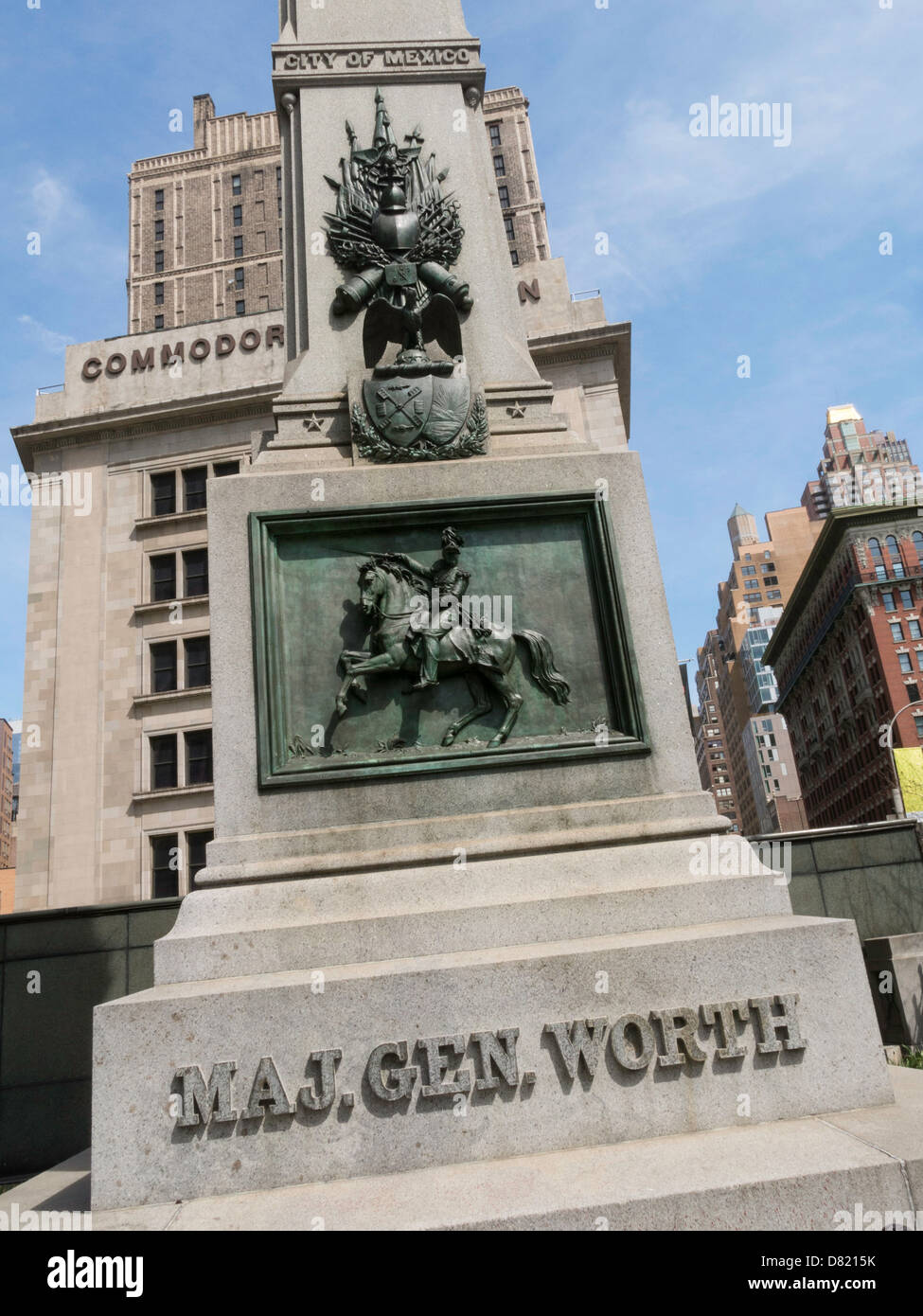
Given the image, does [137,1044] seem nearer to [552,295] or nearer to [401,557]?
[401,557]

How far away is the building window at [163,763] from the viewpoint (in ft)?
109

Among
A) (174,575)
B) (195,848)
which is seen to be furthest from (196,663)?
(195,848)

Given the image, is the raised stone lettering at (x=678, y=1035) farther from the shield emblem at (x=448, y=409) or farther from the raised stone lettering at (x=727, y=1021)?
the shield emblem at (x=448, y=409)

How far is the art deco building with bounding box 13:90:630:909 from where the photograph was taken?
32.0 m

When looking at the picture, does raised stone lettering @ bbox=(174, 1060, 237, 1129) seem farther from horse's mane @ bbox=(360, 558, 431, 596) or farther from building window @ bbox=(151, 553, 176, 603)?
building window @ bbox=(151, 553, 176, 603)

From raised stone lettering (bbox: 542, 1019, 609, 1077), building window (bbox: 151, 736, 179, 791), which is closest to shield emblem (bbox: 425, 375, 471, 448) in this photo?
raised stone lettering (bbox: 542, 1019, 609, 1077)

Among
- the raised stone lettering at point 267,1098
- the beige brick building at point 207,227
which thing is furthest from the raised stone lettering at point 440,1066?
the beige brick building at point 207,227

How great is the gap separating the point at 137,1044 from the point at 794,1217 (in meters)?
3.26

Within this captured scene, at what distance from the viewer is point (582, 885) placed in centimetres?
575

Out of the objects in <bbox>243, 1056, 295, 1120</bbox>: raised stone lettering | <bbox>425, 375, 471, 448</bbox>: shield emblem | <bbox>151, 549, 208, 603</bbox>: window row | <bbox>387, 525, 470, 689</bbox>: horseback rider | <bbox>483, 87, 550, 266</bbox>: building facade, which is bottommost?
<bbox>243, 1056, 295, 1120</bbox>: raised stone lettering

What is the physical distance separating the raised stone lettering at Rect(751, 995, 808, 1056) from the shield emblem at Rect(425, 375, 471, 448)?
15.2 ft

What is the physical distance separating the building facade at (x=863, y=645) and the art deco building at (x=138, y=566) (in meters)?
45.4

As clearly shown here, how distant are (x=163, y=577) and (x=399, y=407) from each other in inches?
1206
